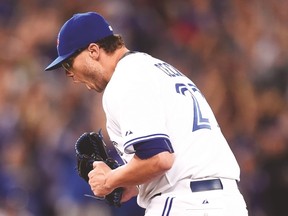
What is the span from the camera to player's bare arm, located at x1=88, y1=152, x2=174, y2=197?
3.91 metres

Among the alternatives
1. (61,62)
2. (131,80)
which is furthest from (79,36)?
(131,80)

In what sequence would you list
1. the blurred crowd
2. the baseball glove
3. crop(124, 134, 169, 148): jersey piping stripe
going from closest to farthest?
crop(124, 134, 169, 148): jersey piping stripe, the baseball glove, the blurred crowd

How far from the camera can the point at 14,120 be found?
924 centimetres

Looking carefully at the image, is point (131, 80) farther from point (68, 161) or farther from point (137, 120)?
point (68, 161)

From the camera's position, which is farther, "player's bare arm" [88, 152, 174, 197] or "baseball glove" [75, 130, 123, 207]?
"baseball glove" [75, 130, 123, 207]

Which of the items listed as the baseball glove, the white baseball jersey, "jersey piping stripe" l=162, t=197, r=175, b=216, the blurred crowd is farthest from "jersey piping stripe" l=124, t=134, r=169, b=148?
the blurred crowd

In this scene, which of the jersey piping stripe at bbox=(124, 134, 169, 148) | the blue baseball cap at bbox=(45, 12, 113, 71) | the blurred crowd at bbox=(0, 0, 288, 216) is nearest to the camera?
the jersey piping stripe at bbox=(124, 134, 169, 148)

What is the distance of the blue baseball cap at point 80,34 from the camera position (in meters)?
4.31

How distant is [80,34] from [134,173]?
0.85 meters

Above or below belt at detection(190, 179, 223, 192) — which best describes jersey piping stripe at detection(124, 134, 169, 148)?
above

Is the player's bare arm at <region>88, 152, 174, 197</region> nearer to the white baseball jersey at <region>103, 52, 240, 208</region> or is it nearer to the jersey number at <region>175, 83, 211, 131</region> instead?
the white baseball jersey at <region>103, 52, 240, 208</region>

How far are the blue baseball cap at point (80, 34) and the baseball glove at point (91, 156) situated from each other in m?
0.54

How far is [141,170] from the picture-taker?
3.96m

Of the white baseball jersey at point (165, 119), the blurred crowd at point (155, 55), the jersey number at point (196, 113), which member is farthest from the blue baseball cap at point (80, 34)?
the blurred crowd at point (155, 55)
